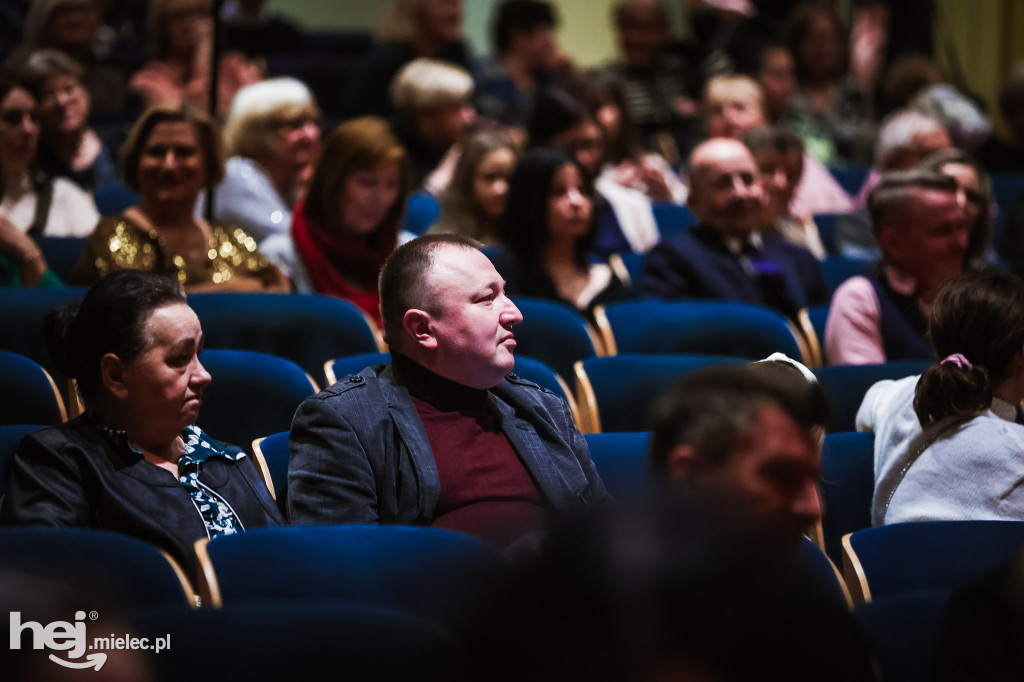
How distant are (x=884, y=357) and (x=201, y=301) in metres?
1.64

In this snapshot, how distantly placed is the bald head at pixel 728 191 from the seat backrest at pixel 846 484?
1501mm

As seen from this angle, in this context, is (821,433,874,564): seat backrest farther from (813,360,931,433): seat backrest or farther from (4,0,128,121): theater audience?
(4,0,128,121): theater audience

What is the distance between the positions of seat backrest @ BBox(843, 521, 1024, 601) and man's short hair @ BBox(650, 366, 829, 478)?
23.5 inches

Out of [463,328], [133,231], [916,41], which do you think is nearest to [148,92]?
[133,231]

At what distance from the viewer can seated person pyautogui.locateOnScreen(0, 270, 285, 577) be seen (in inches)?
72.8

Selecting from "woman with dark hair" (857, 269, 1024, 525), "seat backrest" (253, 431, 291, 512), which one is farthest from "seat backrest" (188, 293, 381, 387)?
"woman with dark hair" (857, 269, 1024, 525)

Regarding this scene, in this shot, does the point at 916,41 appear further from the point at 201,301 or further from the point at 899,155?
the point at 201,301

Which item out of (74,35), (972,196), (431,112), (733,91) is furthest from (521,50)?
(972,196)

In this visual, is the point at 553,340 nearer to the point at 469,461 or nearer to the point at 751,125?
the point at 469,461

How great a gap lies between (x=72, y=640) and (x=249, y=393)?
1229 millimetres

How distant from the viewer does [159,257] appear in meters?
3.07

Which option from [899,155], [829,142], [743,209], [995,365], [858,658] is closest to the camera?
[858,658]

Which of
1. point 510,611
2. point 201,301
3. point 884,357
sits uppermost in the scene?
point 510,611

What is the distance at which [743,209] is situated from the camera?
3.70 m
